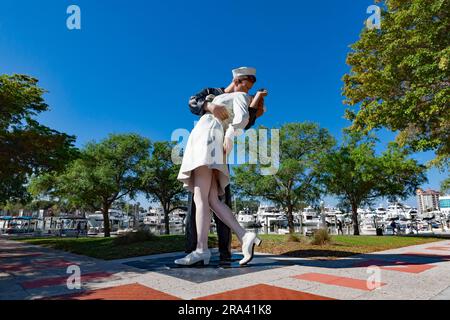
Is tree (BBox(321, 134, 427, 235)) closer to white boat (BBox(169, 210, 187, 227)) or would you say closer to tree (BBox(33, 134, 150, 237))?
tree (BBox(33, 134, 150, 237))

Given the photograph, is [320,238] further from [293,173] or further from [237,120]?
[293,173]

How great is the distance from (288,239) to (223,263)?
7303 millimetres

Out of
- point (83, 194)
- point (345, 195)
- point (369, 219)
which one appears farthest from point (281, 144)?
point (369, 219)

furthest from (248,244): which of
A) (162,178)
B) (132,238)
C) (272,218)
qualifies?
(272,218)

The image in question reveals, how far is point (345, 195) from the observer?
29516 mm

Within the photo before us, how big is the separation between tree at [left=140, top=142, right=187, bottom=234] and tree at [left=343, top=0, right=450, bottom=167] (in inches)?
834

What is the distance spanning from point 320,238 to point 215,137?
772cm

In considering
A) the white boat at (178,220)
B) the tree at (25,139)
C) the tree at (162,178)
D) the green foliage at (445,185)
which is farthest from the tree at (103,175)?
the green foliage at (445,185)

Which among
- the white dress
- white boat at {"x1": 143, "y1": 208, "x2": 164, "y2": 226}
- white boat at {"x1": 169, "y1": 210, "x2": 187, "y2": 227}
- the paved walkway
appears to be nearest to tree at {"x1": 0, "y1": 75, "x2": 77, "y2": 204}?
the paved walkway

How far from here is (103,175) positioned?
2700 cm

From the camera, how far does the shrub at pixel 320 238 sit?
11.4 m

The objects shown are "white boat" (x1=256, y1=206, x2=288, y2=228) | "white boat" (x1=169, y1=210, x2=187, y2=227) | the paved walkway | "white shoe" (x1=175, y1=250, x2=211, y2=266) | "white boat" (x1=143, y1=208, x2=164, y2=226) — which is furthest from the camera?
"white boat" (x1=143, y1=208, x2=164, y2=226)

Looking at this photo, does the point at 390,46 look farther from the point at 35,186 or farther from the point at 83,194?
the point at 35,186

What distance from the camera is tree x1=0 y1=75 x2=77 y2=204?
41.1 ft
